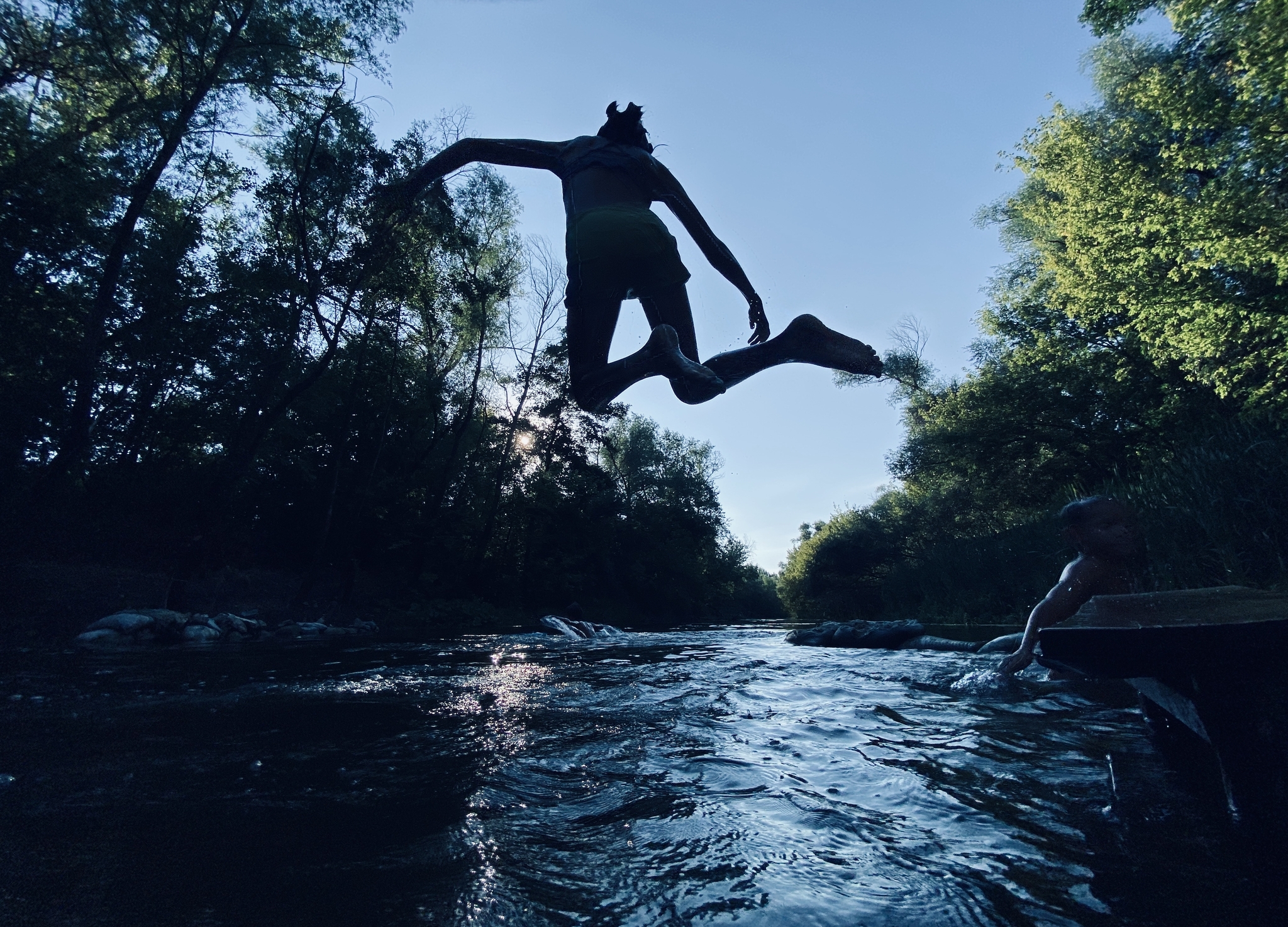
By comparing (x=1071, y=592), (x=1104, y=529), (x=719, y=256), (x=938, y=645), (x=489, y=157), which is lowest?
(x=938, y=645)

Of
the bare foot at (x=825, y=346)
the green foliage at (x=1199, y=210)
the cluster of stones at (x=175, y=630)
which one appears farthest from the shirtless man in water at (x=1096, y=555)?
the cluster of stones at (x=175, y=630)

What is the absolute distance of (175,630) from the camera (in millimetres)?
9281

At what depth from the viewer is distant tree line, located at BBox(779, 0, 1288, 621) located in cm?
799

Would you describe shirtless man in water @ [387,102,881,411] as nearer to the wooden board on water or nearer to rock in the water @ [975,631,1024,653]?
the wooden board on water

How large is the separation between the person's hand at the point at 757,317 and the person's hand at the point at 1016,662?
2.61 m

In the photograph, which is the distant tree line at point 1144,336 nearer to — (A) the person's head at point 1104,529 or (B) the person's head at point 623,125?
(A) the person's head at point 1104,529

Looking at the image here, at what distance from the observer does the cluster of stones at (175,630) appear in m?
8.35

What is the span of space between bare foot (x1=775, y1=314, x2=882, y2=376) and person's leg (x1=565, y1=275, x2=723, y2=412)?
Result: 648mm

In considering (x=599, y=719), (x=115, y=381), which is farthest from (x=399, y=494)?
(x=599, y=719)

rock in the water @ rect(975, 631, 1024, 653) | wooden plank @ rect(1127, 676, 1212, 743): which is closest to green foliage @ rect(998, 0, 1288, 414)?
rock in the water @ rect(975, 631, 1024, 653)

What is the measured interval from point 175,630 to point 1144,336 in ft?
58.1

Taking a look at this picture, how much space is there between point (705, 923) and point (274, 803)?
1.30m

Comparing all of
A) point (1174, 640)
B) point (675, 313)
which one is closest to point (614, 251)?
point (675, 313)

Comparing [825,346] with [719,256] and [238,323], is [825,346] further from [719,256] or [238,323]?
[238,323]
